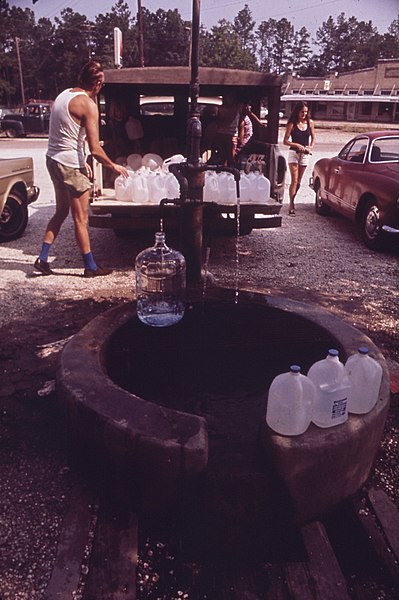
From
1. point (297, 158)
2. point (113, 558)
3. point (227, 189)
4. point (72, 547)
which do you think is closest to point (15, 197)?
point (227, 189)

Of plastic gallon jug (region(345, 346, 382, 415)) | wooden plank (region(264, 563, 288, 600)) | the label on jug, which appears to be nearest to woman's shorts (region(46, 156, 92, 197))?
plastic gallon jug (region(345, 346, 382, 415))

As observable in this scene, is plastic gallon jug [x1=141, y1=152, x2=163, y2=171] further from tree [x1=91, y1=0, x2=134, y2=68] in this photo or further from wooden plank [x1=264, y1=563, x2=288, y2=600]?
tree [x1=91, y1=0, x2=134, y2=68]

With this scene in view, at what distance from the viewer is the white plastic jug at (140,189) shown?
6590 mm

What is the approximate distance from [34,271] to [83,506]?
446 centimetres

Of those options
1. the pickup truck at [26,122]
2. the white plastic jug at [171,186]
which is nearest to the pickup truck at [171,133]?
the white plastic jug at [171,186]

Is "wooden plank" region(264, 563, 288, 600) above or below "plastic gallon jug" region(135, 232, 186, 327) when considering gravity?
below

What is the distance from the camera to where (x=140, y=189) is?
21.6 feet

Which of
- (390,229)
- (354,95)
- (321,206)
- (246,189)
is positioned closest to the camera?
(246,189)

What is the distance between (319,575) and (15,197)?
7148 mm

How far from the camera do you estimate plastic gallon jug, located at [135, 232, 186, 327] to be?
3609 millimetres

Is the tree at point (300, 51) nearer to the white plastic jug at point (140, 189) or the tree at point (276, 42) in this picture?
the tree at point (276, 42)

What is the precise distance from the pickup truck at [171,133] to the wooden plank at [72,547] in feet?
9.95

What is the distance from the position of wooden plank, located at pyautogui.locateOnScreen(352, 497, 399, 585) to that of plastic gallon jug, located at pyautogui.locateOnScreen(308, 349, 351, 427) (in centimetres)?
57

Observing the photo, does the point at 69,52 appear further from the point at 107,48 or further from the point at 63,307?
the point at 63,307
